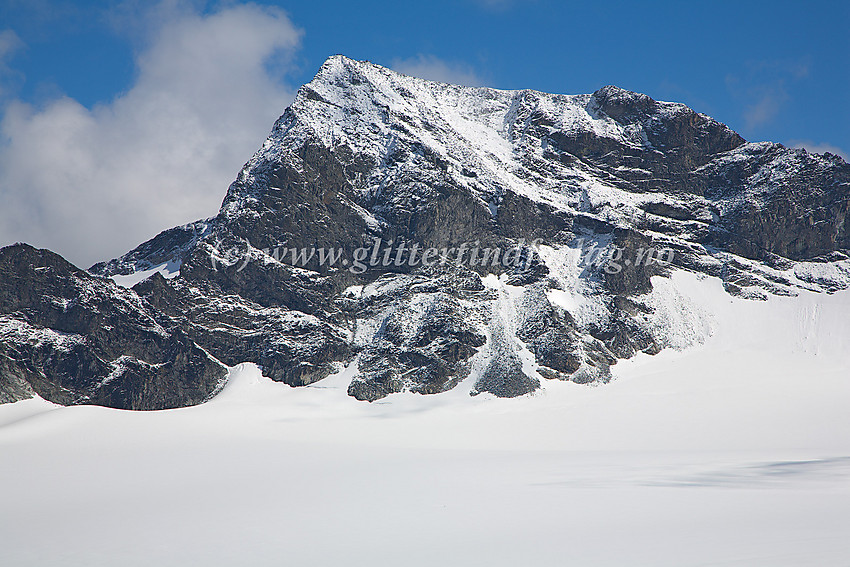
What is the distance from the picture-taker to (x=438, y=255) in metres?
90.5

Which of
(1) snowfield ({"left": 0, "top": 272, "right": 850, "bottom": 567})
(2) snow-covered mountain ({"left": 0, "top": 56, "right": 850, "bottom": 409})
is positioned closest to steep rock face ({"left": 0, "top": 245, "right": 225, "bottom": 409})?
(2) snow-covered mountain ({"left": 0, "top": 56, "right": 850, "bottom": 409})

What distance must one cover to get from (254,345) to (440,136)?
42.8 m

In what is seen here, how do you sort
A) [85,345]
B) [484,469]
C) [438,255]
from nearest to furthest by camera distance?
[484,469] → [85,345] → [438,255]

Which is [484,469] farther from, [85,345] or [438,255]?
[438,255]

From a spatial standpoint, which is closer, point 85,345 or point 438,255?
point 85,345

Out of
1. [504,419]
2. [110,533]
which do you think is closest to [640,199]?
[504,419]

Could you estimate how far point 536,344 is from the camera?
80.0 metres

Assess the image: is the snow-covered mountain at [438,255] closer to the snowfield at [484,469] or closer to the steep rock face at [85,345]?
the steep rock face at [85,345]

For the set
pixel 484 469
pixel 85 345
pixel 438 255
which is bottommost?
pixel 484 469

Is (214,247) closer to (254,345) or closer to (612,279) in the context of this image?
(254,345)

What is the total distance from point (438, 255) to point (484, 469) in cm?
5630

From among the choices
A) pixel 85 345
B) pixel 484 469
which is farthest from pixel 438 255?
pixel 484 469

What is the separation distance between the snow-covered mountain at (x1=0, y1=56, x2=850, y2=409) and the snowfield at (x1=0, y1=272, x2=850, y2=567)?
4.44 m

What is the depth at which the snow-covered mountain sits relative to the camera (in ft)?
250
